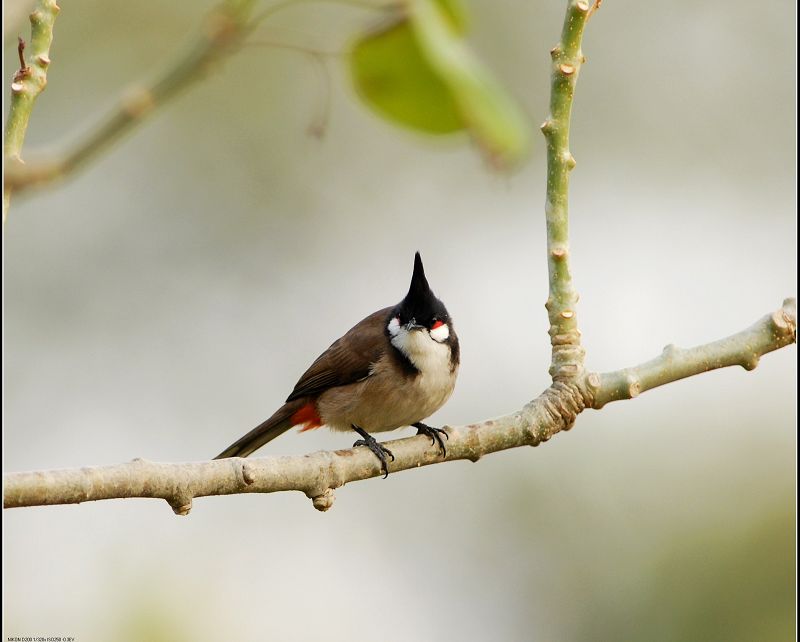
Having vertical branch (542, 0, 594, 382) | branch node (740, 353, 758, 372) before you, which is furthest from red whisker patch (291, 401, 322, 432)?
branch node (740, 353, 758, 372)

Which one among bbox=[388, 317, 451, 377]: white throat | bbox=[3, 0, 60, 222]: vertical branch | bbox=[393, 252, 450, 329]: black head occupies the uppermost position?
bbox=[393, 252, 450, 329]: black head

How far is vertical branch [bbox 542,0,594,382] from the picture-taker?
2227 mm

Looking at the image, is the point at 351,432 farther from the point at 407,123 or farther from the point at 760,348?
the point at 407,123

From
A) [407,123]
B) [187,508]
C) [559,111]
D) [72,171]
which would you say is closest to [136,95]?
[72,171]

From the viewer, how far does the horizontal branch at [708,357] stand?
2412mm

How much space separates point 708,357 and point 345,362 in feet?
5.86

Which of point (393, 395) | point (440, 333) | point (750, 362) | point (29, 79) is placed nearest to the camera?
point (29, 79)

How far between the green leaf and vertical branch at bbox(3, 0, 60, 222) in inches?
25.6

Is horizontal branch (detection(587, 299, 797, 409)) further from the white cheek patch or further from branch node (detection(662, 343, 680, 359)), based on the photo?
the white cheek patch

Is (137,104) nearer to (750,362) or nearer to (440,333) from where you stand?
(750,362)

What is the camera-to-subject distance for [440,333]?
152 inches

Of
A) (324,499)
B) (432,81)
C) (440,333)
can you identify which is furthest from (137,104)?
(440,333)

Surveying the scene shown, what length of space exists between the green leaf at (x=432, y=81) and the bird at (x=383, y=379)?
3061 millimetres

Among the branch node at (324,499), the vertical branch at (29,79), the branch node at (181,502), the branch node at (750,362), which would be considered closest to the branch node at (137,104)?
the vertical branch at (29,79)
